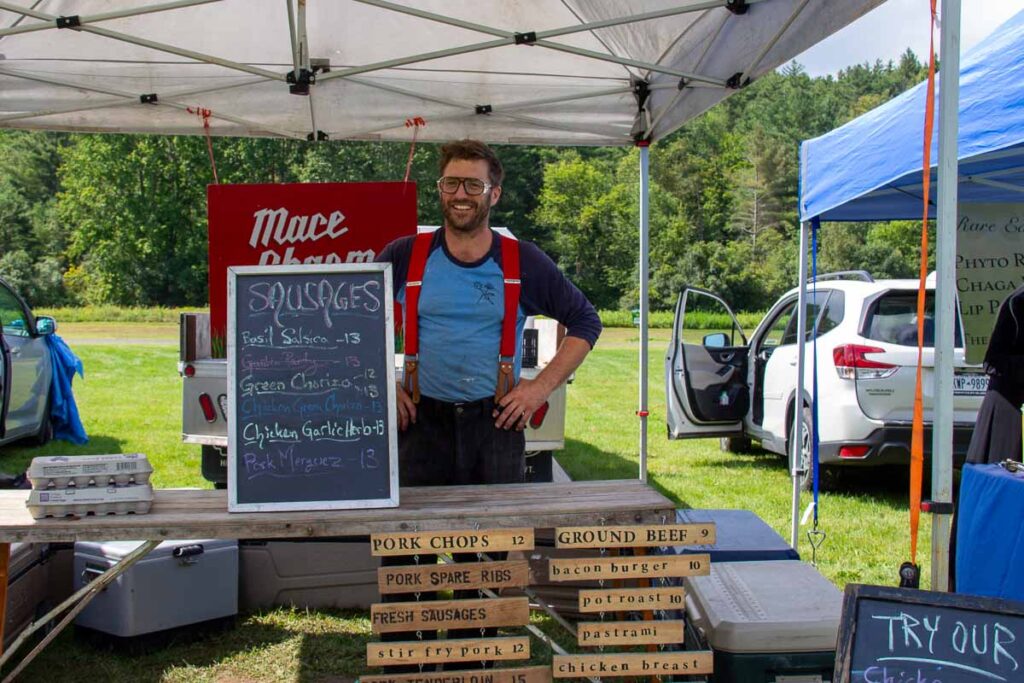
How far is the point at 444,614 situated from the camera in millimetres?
2781

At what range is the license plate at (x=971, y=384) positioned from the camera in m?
6.88

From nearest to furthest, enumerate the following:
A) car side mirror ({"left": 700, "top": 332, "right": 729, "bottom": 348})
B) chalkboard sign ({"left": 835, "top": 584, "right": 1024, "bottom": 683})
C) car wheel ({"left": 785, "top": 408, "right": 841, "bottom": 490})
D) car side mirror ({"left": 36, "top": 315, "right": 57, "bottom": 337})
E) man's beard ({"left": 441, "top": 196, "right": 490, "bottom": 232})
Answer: chalkboard sign ({"left": 835, "top": 584, "right": 1024, "bottom": 683}) < man's beard ({"left": 441, "top": 196, "right": 490, "bottom": 232}) < car wheel ({"left": 785, "top": 408, "right": 841, "bottom": 490}) < car side mirror ({"left": 700, "top": 332, "right": 729, "bottom": 348}) < car side mirror ({"left": 36, "top": 315, "right": 57, "bottom": 337})

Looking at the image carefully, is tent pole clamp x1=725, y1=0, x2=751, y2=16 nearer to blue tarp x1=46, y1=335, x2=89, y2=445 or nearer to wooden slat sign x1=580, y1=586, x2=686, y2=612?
wooden slat sign x1=580, y1=586, x2=686, y2=612

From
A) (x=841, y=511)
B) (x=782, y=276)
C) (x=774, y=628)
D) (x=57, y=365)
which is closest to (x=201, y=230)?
(x=782, y=276)

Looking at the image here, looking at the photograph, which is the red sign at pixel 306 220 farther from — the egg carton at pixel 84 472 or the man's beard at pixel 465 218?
the egg carton at pixel 84 472

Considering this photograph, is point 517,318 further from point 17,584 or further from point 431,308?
point 17,584

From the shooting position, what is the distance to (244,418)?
2930 mm

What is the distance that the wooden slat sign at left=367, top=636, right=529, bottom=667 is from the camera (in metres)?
2.78

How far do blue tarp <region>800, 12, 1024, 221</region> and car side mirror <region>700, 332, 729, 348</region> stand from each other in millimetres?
2461

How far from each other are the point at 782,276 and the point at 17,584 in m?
52.0

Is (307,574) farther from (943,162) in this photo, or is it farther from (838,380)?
(838,380)

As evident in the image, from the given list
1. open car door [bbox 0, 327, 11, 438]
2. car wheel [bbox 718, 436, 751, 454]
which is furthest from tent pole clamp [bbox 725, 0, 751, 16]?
open car door [bbox 0, 327, 11, 438]

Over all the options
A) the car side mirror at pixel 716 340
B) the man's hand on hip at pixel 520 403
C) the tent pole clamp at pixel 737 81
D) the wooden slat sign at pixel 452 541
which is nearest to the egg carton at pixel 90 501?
the wooden slat sign at pixel 452 541

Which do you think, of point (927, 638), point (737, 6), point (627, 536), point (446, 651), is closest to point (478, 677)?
point (446, 651)
